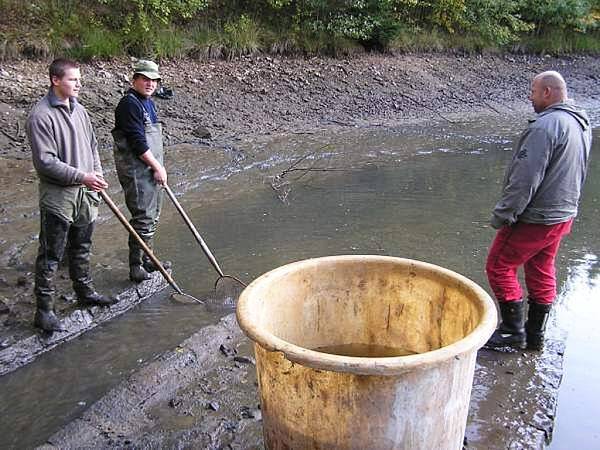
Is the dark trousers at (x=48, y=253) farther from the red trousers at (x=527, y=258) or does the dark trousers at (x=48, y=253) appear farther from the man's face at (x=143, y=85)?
the red trousers at (x=527, y=258)

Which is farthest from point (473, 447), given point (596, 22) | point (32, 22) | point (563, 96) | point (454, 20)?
point (596, 22)

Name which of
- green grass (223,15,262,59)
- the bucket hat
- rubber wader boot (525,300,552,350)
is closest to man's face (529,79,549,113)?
rubber wader boot (525,300,552,350)

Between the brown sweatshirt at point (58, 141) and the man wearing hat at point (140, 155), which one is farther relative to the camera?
the man wearing hat at point (140, 155)

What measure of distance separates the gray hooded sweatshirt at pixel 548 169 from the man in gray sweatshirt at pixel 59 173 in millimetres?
2989

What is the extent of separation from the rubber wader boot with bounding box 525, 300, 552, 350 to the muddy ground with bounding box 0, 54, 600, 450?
89.4 inches

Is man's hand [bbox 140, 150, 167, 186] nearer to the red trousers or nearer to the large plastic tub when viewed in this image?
the large plastic tub

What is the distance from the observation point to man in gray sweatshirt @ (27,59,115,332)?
4234 millimetres

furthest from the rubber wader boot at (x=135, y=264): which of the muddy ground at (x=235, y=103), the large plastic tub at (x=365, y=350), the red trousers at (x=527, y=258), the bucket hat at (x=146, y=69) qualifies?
the red trousers at (x=527, y=258)

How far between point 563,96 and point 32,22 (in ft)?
33.4

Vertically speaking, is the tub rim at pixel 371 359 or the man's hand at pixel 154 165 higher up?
the tub rim at pixel 371 359

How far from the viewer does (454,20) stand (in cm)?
1781

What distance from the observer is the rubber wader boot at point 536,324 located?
177 inches

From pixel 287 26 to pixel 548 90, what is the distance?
11.5 metres

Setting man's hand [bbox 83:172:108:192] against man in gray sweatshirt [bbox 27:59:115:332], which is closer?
man in gray sweatshirt [bbox 27:59:115:332]
